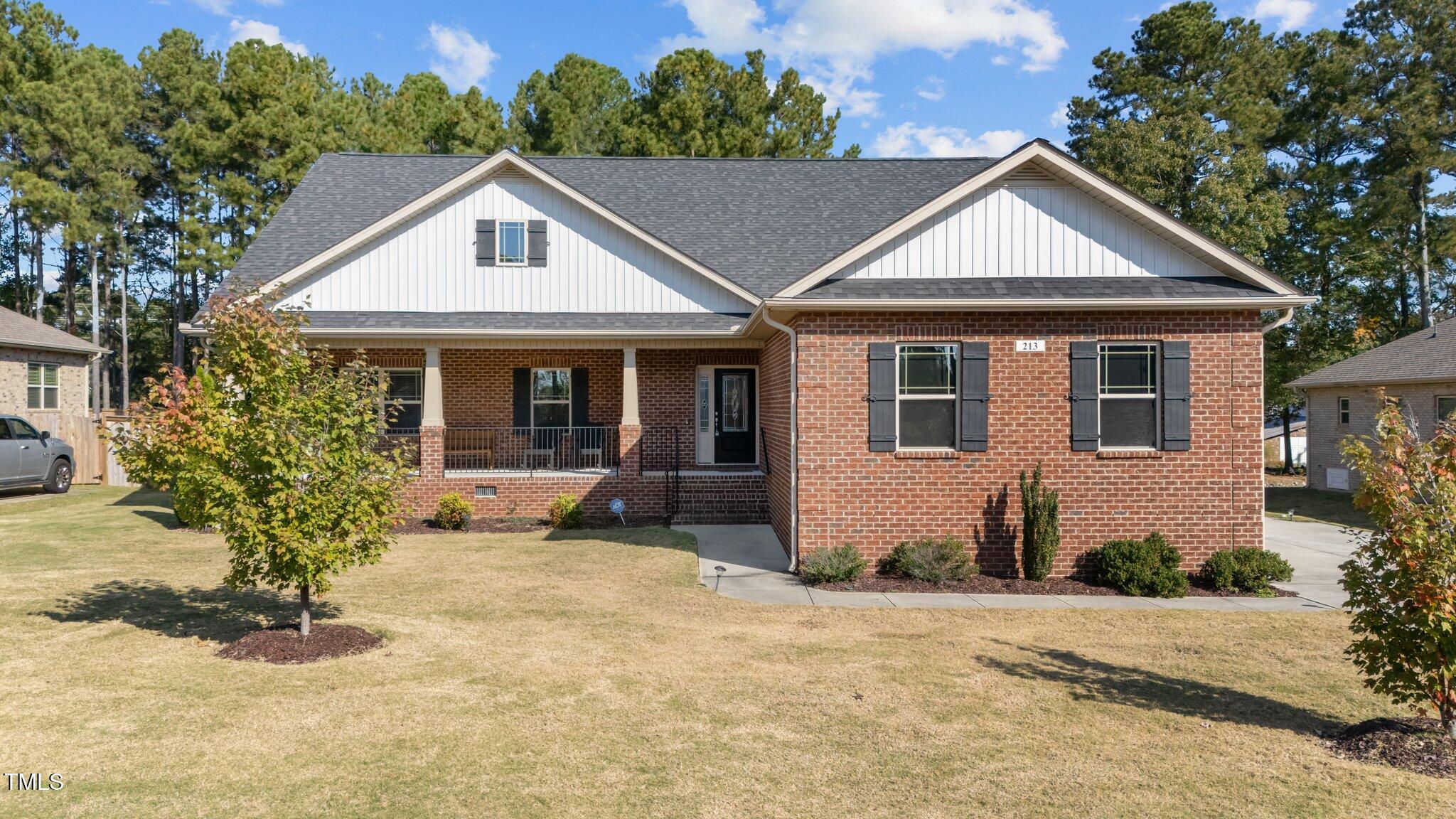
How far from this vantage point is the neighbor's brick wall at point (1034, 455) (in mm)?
11000

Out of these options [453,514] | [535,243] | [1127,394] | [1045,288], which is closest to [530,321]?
[535,243]

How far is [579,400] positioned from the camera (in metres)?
17.5

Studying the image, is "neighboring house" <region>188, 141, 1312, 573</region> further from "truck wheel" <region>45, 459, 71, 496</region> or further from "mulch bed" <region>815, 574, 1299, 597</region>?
"truck wheel" <region>45, 459, 71, 496</region>

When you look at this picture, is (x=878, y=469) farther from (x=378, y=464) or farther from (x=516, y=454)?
(x=516, y=454)

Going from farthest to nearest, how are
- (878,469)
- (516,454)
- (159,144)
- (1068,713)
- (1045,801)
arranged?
(159,144) < (516,454) < (878,469) < (1068,713) < (1045,801)

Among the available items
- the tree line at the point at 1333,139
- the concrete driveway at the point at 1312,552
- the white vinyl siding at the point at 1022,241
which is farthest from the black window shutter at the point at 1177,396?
the tree line at the point at 1333,139

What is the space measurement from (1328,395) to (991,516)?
64.3ft

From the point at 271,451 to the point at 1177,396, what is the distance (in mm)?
10335

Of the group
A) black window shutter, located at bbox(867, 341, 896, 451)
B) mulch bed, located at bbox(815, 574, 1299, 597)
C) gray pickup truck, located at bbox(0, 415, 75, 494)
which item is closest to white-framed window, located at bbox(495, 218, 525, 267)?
black window shutter, located at bbox(867, 341, 896, 451)

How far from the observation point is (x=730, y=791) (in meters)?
4.87

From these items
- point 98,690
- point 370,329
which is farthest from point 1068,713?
point 370,329

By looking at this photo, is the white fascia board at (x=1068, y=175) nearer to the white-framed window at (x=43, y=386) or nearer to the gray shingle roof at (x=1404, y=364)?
the gray shingle roof at (x=1404, y=364)

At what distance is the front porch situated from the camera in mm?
15977

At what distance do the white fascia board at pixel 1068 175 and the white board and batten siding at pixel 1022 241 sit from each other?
0.67 feet
